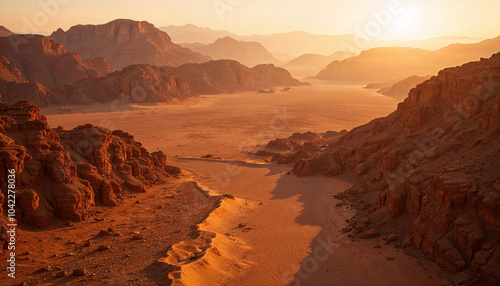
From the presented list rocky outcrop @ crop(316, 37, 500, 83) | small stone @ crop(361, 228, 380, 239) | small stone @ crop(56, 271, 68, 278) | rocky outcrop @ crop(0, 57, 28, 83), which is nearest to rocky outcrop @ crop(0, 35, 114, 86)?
rocky outcrop @ crop(0, 57, 28, 83)

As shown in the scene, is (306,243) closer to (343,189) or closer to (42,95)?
(343,189)

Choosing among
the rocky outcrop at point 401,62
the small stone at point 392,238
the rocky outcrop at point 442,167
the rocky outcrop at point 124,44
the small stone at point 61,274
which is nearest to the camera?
the rocky outcrop at point 442,167

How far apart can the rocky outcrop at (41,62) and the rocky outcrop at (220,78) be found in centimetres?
2172

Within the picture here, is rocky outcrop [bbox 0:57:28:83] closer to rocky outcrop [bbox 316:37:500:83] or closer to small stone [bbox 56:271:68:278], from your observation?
small stone [bbox 56:271:68:278]

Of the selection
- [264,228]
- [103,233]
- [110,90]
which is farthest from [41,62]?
[264,228]

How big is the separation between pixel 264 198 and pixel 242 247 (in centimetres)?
709

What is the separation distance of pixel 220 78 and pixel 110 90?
38635mm

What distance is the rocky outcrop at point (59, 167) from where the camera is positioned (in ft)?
46.3

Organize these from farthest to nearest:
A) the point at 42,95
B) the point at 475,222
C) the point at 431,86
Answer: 1. the point at 42,95
2. the point at 431,86
3. the point at 475,222

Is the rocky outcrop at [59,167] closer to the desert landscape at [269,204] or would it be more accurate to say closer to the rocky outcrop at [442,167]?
the desert landscape at [269,204]

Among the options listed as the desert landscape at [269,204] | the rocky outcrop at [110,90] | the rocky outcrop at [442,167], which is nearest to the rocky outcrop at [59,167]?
the desert landscape at [269,204]

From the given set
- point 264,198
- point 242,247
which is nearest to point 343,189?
point 264,198

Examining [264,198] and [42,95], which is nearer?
[264,198]

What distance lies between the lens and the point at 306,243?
47.4ft
